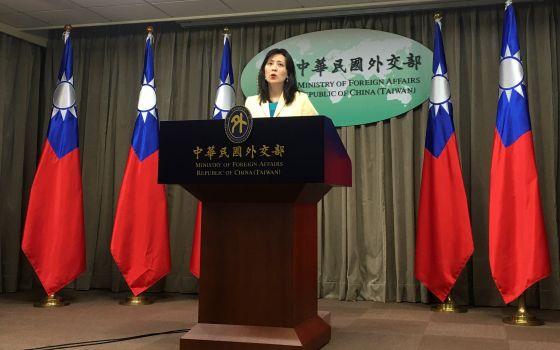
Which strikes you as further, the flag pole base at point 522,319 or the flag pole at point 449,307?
the flag pole at point 449,307

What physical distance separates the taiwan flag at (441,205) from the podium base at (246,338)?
1958mm

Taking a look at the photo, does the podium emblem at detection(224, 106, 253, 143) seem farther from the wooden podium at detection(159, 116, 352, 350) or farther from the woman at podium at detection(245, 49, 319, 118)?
the woman at podium at detection(245, 49, 319, 118)

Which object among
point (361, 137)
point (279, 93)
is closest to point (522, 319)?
point (361, 137)

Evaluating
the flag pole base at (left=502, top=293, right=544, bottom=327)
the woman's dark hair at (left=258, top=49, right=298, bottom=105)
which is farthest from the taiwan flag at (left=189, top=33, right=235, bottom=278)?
the flag pole base at (left=502, top=293, right=544, bottom=327)

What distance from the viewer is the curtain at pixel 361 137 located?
455 centimetres

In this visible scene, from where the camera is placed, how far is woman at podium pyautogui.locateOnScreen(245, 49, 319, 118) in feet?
9.19

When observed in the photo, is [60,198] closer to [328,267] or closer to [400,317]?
[328,267]

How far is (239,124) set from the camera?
7.66ft

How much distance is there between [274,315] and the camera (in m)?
2.43

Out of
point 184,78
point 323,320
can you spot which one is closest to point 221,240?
point 323,320

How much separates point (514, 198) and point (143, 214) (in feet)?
9.81

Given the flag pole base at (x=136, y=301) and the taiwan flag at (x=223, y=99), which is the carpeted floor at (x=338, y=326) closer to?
the flag pole base at (x=136, y=301)

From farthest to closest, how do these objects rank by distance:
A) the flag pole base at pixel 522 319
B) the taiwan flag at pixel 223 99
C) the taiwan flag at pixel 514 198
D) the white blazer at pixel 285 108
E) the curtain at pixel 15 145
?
the curtain at pixel 15 145, the taiwan flag at pixel 223 99, the taiwan flag at pixel 514 198, the flag pole base at pixel 522 319, the white blazer at pixel 285 108

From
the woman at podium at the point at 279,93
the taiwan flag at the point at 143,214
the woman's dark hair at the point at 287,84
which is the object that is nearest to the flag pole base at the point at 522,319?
the woman at podium at the point at 279,93
